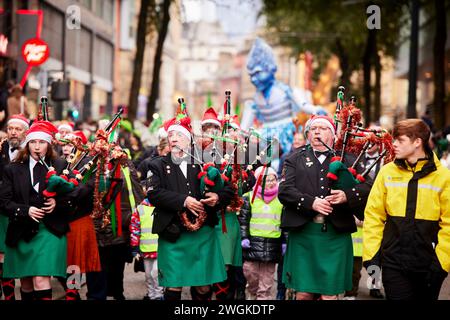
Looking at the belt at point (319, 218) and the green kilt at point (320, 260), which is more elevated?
the belt at point (319, 218)

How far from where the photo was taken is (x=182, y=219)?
29.5 feet

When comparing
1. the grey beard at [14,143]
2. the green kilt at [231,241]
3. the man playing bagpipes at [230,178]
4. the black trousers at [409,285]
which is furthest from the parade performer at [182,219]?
the grey beard at [14,143]

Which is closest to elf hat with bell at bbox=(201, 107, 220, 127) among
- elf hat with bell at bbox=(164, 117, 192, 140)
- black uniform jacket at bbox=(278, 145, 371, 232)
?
elf hat with bell at bbox=(164, 117, 192, 140)

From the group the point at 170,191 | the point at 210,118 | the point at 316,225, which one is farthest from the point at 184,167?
the point at 210,118

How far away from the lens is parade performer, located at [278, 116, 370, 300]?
28.7 ft

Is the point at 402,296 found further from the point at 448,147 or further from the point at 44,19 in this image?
the point at 44,19

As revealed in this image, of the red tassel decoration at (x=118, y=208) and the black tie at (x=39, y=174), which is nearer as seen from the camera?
the black tie at (x=39, y=174)

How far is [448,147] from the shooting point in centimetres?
1823

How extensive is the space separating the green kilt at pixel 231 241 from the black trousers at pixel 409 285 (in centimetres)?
295

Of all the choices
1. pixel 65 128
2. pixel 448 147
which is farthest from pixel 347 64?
pixel 65 128

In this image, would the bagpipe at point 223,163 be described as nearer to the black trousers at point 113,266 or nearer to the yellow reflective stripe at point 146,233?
the yellow reflective stripe at point 146,233

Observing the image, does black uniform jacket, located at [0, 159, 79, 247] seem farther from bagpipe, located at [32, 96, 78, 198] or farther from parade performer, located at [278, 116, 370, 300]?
parade performer, located at [278, 116, 370, 300]

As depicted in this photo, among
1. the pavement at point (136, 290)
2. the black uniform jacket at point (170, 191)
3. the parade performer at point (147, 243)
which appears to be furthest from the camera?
the pavement at point (136, 290)

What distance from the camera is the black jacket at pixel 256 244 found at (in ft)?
35.6
